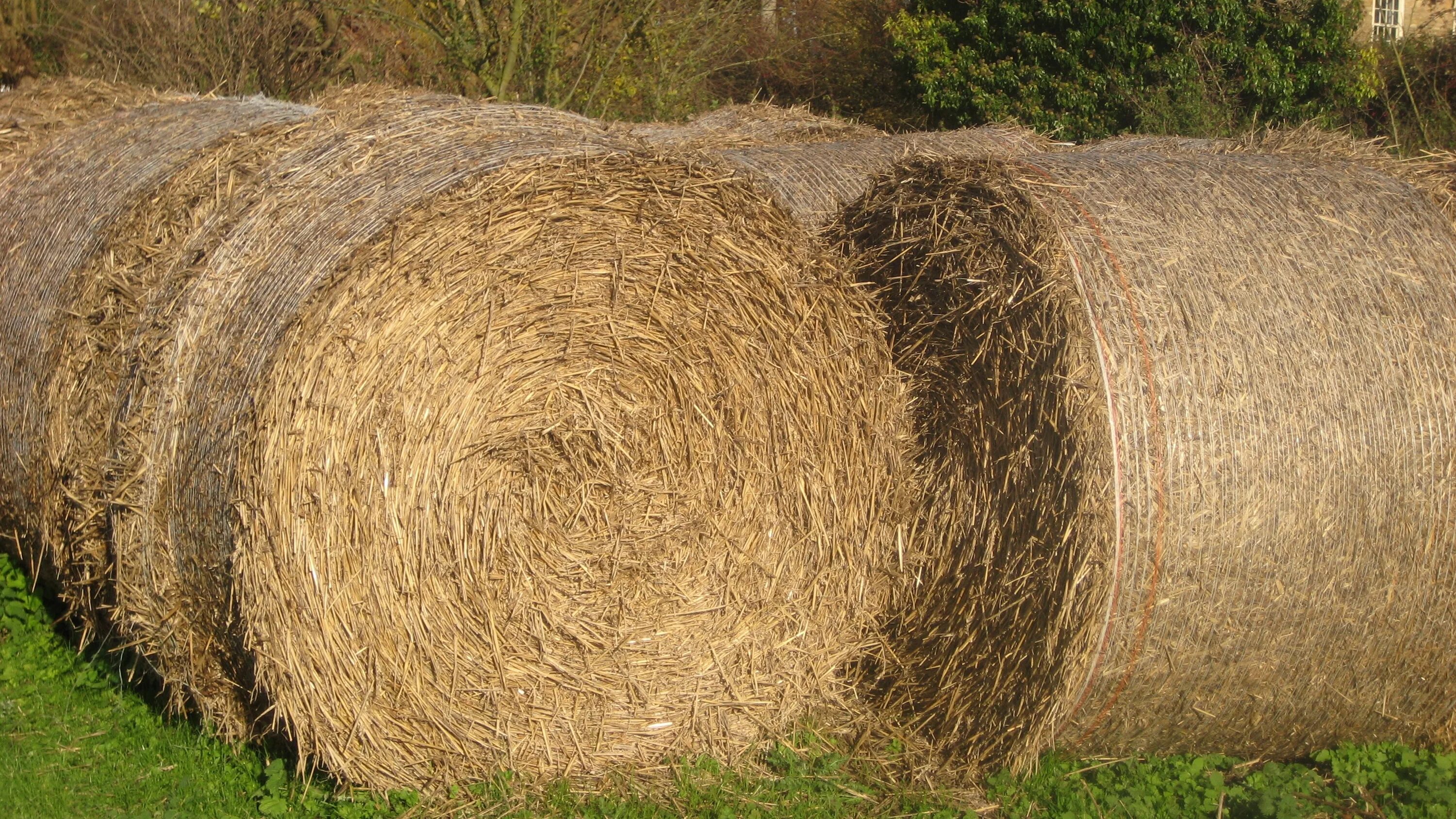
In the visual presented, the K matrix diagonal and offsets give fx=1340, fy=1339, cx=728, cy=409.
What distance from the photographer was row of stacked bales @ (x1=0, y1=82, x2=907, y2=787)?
409cm

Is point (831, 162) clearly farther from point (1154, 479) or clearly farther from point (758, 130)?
point (1154, 479)

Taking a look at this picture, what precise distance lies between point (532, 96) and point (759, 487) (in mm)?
7699

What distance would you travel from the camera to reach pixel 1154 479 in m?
4.12

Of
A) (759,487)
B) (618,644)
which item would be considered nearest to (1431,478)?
(759,487)

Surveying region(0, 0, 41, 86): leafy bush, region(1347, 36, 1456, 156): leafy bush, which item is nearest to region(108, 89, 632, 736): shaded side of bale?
region(1347, 36, 1456, 156): leafy bush

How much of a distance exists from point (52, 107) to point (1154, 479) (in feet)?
18.9

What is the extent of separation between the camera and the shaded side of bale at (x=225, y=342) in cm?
411

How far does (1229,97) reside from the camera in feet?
44.3

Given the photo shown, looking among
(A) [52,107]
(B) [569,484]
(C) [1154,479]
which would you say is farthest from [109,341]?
(C) [1154,479]

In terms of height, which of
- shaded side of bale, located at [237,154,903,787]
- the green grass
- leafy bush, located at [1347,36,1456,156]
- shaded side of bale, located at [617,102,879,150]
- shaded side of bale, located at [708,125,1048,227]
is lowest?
the green grass

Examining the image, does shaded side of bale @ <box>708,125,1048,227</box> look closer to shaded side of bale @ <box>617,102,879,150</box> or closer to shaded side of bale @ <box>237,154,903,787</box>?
shaded side of bale @ <box>617,102,879,150</box>

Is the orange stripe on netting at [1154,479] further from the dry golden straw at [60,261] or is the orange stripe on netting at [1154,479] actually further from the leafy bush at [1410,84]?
the leafy bush at [1410,84]

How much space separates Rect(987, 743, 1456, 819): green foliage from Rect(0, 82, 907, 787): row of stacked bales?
1000 mm

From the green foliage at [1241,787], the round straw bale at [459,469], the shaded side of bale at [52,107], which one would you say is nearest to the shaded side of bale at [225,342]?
the round straw bale at [459,469]
